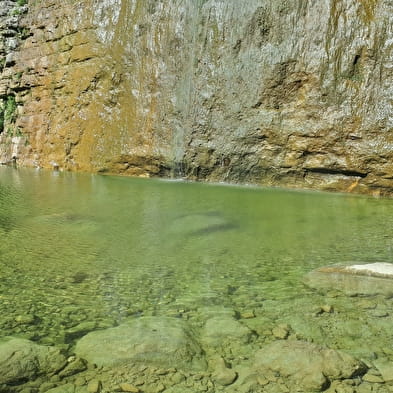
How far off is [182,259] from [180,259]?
17mm

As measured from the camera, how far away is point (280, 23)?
28.9ft

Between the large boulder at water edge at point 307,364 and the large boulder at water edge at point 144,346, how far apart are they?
12.3 inches

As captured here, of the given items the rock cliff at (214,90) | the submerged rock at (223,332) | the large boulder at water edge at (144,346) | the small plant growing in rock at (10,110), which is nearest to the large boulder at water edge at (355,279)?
the submerged rock at (223,332)

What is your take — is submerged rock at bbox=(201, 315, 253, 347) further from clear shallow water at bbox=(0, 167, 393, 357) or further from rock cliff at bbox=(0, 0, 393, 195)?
rock cliff at bbox=(0, 0, 393, 195)

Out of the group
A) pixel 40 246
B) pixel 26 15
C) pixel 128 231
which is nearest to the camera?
pixel 40 246

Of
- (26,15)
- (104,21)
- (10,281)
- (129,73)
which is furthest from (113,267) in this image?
(26,15)

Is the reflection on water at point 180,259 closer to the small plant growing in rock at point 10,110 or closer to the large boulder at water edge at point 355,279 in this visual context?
the large boulder at water edge at point 355,279

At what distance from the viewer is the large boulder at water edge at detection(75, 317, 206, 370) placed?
6.58 ft

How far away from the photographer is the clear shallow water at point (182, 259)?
96.7 inches

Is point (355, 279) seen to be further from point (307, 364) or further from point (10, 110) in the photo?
point (10, 110)

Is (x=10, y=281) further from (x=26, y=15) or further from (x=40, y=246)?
(x=26, y=15)

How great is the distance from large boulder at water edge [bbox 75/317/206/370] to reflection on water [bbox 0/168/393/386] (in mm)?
131

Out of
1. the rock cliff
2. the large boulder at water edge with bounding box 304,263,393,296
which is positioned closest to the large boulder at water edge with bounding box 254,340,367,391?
the large boulder at water edge with bounding box 304,263,393,296

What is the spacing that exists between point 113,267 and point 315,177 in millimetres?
5737
